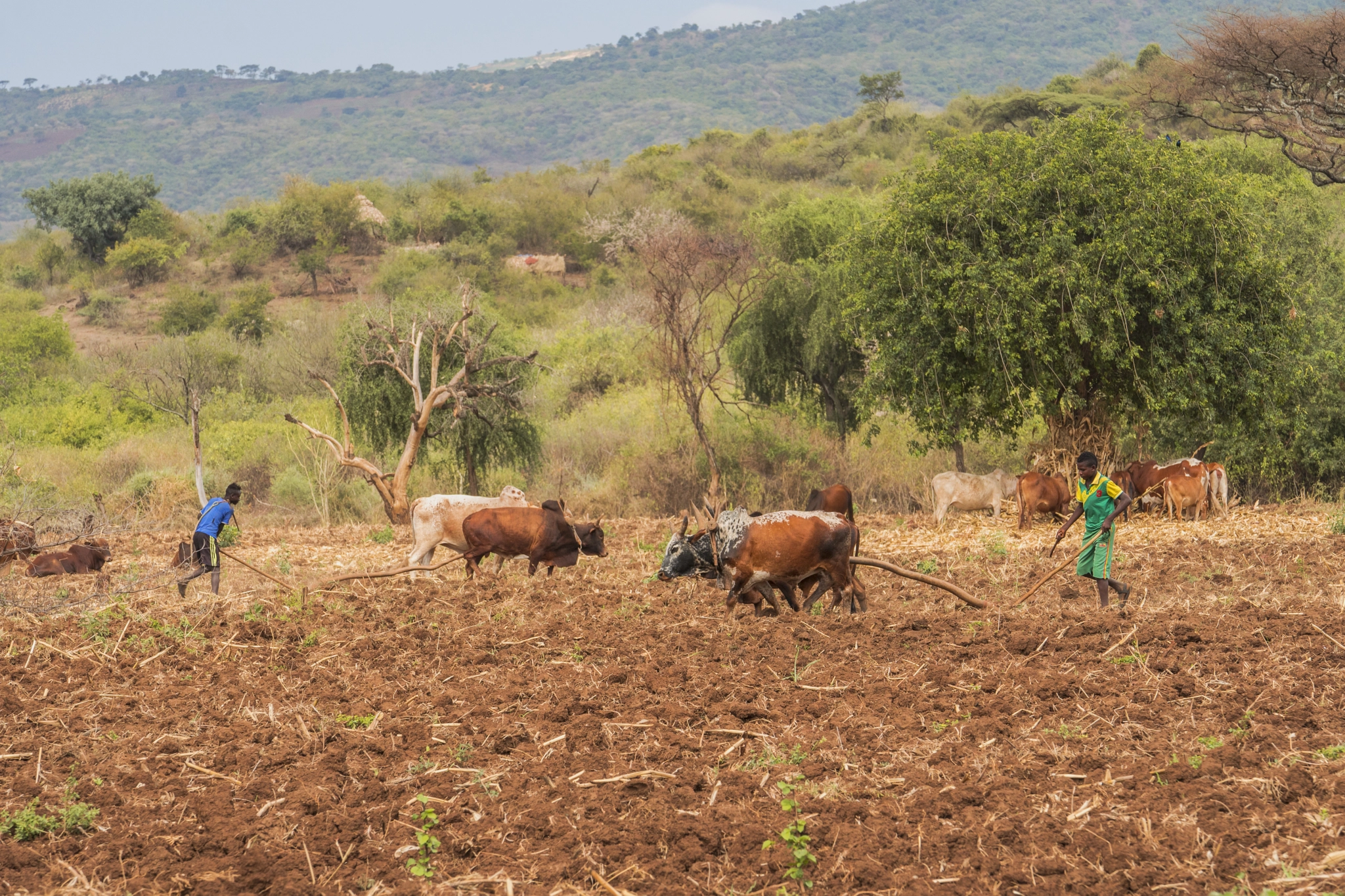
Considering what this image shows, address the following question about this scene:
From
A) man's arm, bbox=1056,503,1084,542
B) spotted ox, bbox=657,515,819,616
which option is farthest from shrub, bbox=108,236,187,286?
man's arm, bbox=1056,503,1084,542

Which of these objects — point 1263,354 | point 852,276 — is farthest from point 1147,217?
point 852,276

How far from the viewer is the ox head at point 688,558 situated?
32.6ft

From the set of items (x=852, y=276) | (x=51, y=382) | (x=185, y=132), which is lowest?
(x=51, y=382)

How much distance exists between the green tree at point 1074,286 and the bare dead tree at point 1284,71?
7357 mm

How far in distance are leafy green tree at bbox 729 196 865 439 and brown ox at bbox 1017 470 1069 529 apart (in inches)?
318

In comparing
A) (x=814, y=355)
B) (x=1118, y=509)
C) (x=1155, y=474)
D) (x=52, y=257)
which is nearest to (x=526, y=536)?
(x=1118, y=509)

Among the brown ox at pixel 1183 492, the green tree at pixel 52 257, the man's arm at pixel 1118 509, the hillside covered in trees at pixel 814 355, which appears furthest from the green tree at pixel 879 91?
the man's arm at pixel 1118 509

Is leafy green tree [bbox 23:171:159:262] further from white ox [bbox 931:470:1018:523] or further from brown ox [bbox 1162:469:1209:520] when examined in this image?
brown ox [bbox 1162:469:1209:520]

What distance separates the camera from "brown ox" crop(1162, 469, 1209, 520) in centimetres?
1581

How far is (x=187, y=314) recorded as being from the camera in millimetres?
45969

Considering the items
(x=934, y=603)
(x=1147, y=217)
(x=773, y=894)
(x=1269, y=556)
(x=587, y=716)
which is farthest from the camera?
(x=1147, y=217)

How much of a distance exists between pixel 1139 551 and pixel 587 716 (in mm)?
8351

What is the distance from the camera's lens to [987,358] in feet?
53.1

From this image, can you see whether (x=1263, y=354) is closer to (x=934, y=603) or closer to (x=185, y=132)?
(x=934, y=603)
